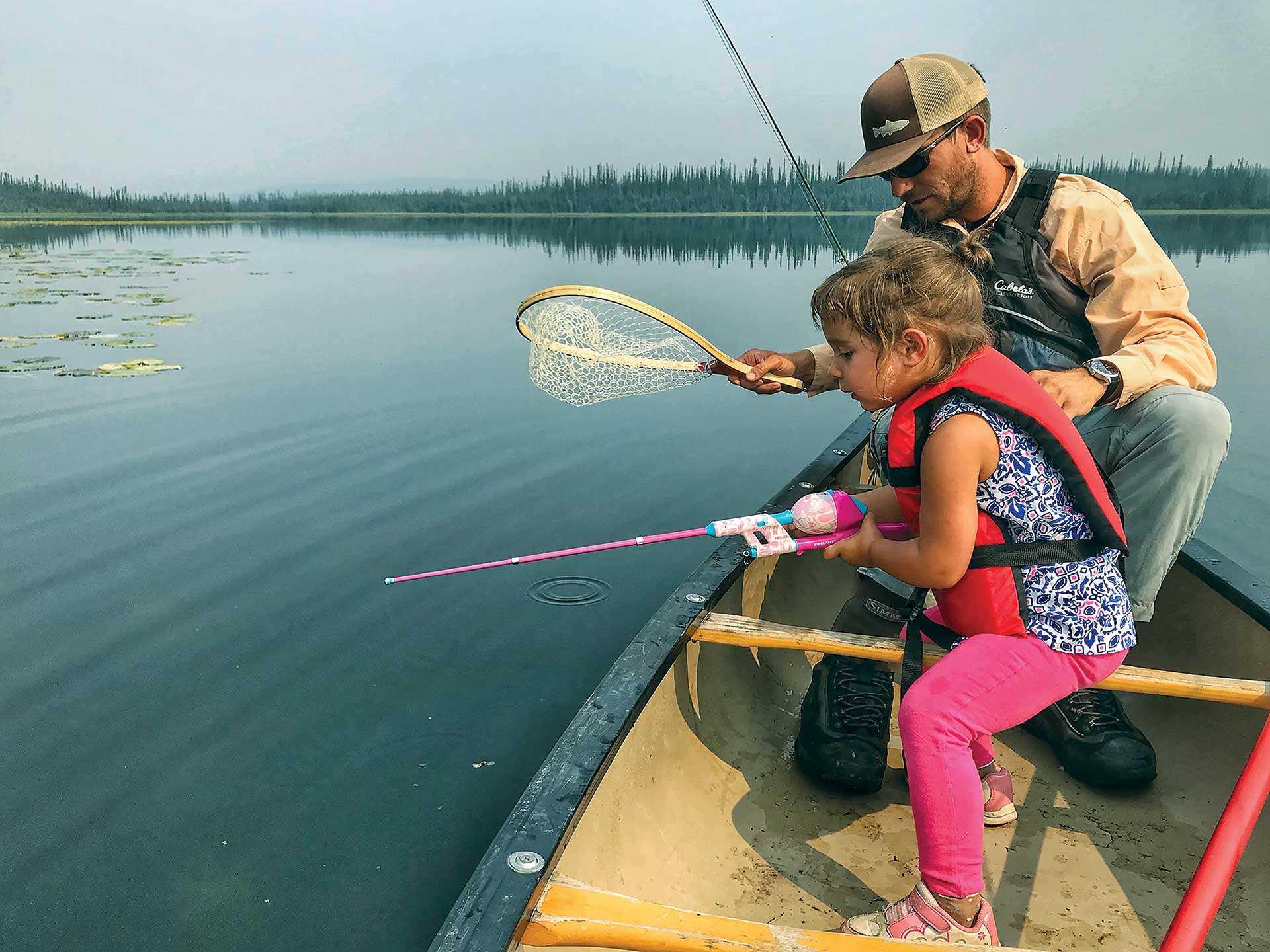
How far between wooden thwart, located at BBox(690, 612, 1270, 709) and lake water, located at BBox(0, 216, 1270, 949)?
1.24 meters

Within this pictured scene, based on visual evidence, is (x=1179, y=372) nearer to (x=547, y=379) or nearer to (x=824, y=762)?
(x=824, y=762)

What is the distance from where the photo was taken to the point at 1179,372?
2592mm

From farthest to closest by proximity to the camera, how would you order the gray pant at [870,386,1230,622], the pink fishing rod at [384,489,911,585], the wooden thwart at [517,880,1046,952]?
the gray pant at [870,386,1230,622] → the pink fishing rod at [384,489,911,585] → the wooden thwart at [517,880,1046,952]

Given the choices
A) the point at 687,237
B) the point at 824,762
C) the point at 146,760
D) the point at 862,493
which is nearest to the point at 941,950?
the point at 824,762

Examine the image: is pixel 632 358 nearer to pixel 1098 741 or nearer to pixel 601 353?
pixel 601 353

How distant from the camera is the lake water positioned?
2.83m

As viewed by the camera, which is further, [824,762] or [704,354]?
[704,354]

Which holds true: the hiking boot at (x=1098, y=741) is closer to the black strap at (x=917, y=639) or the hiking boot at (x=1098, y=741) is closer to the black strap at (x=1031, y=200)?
the black strap at (x=917, y=639)

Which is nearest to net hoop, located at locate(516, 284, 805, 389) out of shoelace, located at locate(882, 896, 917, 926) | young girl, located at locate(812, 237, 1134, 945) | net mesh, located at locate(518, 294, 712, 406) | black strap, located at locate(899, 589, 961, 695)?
net mesh, located at locate(518, 294, 712, 406)

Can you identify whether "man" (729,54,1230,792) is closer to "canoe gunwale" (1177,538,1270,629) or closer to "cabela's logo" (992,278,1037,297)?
"cabela's logo" (992,278,1037,297)

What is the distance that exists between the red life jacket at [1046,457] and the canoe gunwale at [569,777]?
0.77 metres

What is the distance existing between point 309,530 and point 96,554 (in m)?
1.12

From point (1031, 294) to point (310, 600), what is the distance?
3.60 metres

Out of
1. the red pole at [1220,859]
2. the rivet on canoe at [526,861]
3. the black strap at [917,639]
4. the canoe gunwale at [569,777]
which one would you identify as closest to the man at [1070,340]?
the black strap at [917,639]
